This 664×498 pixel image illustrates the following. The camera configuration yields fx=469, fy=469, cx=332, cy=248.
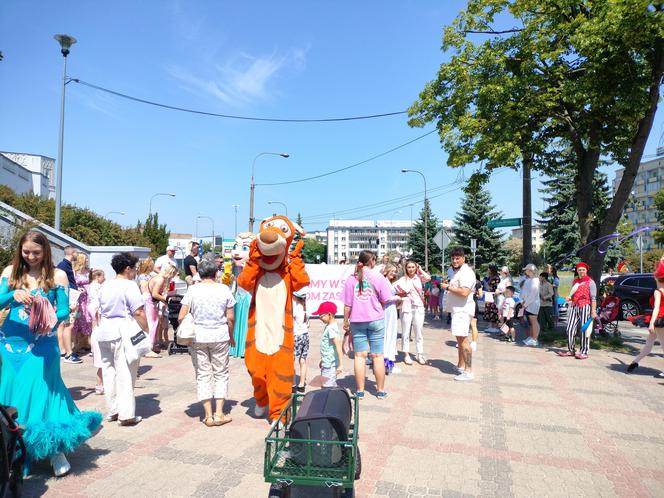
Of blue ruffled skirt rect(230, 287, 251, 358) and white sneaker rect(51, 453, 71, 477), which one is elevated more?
blue ruffled skirt rect(230, 287, 251, 358)

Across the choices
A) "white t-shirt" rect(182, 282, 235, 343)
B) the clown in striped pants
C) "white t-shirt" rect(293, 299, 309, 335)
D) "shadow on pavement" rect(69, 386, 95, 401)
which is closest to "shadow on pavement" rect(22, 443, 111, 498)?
"white t-shirt" rect(182, 282, 235, 343)

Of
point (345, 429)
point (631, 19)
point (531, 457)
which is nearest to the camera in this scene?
point (345, 429)

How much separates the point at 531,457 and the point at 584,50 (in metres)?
8.50

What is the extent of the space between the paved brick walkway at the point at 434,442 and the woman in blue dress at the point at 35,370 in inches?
14.0

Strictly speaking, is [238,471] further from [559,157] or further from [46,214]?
[46,214]

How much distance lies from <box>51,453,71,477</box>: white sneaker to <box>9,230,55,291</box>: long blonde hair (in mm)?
1346

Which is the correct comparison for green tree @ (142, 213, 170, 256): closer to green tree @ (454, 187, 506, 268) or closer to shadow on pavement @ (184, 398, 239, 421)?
green tree @ (454, 187, 506, 268)

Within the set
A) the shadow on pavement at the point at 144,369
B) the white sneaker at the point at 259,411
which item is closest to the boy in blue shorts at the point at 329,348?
the white sneaker at the point at 259,411

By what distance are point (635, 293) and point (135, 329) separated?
1654 cm

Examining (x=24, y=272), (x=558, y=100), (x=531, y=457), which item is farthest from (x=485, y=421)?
(x=558, y=100)

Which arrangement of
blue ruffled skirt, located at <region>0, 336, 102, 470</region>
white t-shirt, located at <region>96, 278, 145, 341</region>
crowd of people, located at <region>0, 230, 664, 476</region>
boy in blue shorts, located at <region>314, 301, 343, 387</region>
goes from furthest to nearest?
boy in blue shorts, located at <region>314, 301, 343, 387</region> → white t-shirt, located at <region>96, 278, 145, 341</region> → crowd of people, located at <region>0, 230, 664, 476</region> → blue ruffled skirt, located at <region>0, 336, 102, 470</region>

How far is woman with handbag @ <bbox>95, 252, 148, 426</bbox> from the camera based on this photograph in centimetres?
479

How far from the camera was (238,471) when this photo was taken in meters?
3.88

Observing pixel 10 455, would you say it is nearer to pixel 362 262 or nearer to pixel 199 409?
pixel 199 409
